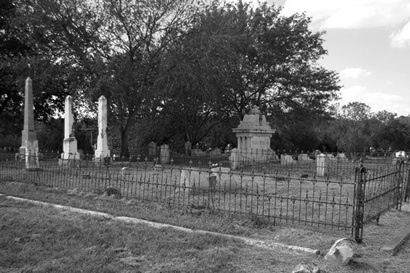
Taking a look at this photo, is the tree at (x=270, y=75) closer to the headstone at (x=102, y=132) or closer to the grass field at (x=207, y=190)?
the headstone at (x=102, y=132)

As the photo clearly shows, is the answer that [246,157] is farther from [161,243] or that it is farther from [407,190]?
[161,243]

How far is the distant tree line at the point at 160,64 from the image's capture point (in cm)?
2188

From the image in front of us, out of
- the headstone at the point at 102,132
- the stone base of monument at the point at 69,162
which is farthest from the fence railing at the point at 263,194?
the headstone at the point at 102,132

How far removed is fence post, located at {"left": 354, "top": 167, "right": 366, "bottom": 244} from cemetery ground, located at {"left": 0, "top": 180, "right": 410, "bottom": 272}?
0.19 meters

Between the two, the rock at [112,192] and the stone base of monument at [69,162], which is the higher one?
the stone base of monument at [69,162]

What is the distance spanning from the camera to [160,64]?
22.8m

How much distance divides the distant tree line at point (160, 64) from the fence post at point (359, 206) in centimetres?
1649

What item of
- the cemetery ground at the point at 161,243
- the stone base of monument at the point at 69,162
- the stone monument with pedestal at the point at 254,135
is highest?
the stone monument with pedestal at the point at 254,135

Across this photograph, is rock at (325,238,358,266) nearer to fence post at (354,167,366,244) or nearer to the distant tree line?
fence post at (354,167,366,244)

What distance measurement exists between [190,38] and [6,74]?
1174 cm

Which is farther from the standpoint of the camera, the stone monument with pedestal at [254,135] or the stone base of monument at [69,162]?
the stone monument with pedestal at [254,135]

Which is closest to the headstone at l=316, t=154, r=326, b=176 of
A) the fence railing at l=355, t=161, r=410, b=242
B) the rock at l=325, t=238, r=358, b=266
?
the fence railing at l=355, t=161, r=410, b=242

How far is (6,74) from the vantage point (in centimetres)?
2389

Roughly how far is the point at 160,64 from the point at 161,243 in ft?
59.7
